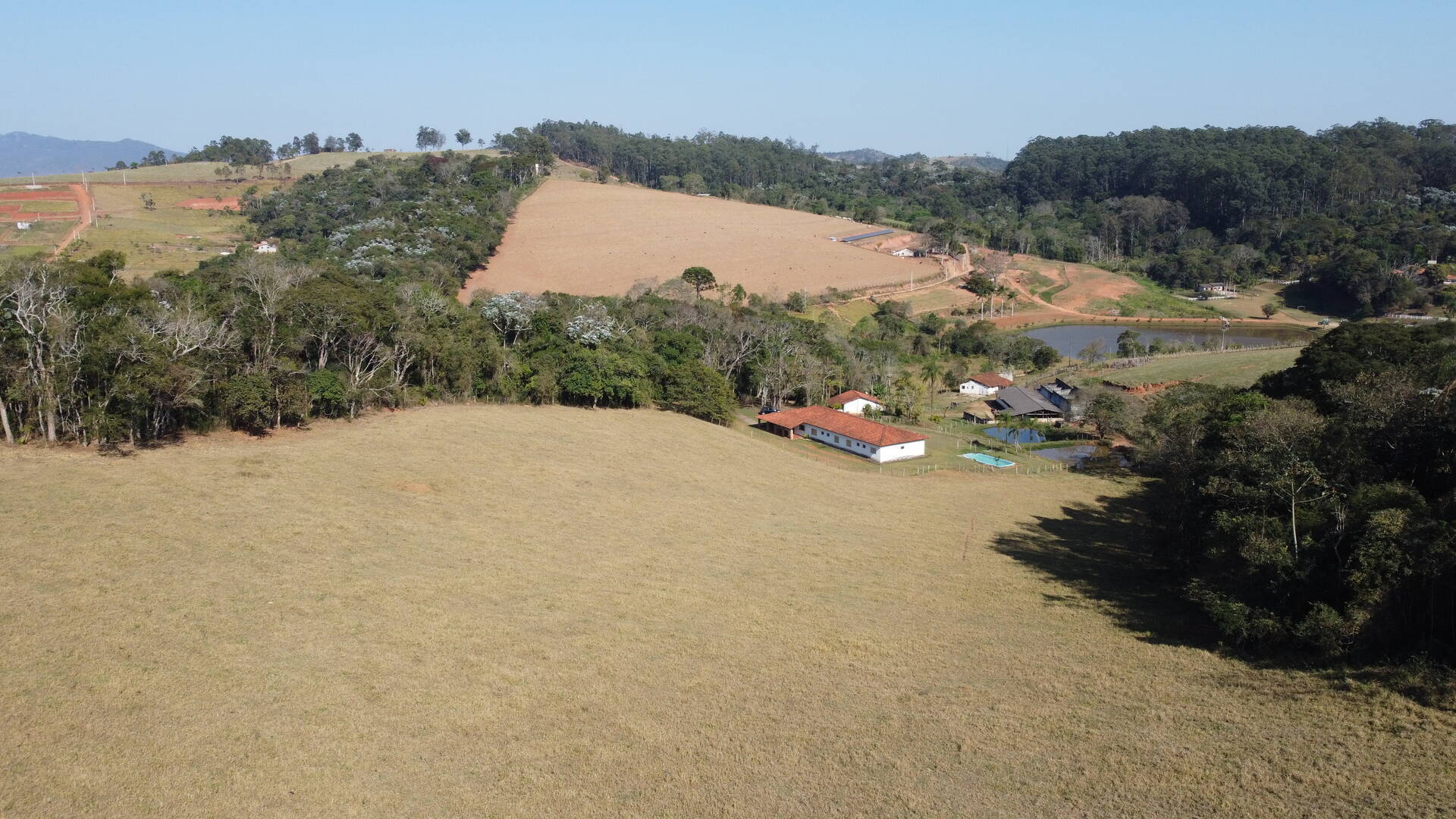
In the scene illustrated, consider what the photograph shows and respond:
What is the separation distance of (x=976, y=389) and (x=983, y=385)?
0.71m

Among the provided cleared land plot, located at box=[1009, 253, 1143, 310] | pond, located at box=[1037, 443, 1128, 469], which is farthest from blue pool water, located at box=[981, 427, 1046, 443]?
cleared land plot, located at box=[1009, 253, 1143, 310]

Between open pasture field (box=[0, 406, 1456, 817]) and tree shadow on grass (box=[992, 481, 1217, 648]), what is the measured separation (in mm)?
241

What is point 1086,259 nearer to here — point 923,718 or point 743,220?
point 743,220

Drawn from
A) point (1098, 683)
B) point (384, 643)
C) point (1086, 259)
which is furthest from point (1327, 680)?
point (1086, 259)

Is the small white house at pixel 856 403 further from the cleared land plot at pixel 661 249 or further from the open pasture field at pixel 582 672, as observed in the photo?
the cleared land plot at pixel 661 249

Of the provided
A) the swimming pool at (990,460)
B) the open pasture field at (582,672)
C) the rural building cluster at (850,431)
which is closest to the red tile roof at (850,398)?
the rural building cluster at (850,431)

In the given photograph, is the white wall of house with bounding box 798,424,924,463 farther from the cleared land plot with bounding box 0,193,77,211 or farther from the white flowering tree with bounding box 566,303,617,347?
the cleared land plot with bounding box 0,193,77,211

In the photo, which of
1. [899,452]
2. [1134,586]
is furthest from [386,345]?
[1134,586]

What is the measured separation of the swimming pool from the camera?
49500 millimetres

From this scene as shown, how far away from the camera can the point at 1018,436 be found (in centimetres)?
5747

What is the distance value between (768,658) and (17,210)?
111m

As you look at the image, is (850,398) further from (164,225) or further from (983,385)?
(164,225)

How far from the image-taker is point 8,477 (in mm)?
26781

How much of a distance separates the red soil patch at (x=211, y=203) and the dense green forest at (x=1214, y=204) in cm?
6512
